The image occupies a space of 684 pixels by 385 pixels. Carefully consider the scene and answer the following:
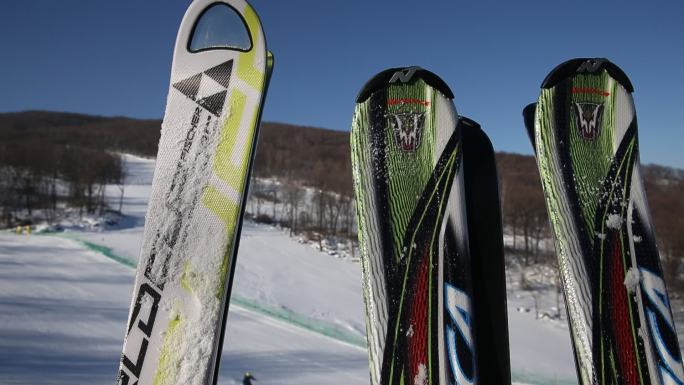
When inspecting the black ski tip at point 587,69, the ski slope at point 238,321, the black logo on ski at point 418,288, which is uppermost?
the black ski tip at point 587,69

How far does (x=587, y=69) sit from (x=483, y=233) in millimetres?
1034

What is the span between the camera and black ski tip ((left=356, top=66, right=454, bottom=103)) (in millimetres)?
1951

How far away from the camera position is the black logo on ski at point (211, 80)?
1821mm

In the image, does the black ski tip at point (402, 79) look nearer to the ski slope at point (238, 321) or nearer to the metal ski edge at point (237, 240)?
the metal ski edge at point (237, 240)

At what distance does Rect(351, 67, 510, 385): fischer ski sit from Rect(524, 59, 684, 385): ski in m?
0.37

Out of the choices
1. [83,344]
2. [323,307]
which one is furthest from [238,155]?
[323,307]

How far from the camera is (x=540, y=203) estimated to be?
87.9ft

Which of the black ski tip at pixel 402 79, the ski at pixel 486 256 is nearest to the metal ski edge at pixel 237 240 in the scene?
the black ski tip at pixel 402 79

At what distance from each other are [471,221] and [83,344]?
357 inches

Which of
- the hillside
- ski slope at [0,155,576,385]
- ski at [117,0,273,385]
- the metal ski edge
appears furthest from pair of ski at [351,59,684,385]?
the hillside

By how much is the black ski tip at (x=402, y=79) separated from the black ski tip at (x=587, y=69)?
1.97 feet

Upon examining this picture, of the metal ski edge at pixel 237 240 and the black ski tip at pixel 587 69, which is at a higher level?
the black ski tip at pixel 587 69

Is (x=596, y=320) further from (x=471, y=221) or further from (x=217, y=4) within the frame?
(x=217, y=4)

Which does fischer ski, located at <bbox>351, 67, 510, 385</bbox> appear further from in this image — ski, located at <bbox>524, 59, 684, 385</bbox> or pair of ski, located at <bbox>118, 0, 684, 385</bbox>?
ski, located at <bbox>524, 59, 684, 385</bbox>
